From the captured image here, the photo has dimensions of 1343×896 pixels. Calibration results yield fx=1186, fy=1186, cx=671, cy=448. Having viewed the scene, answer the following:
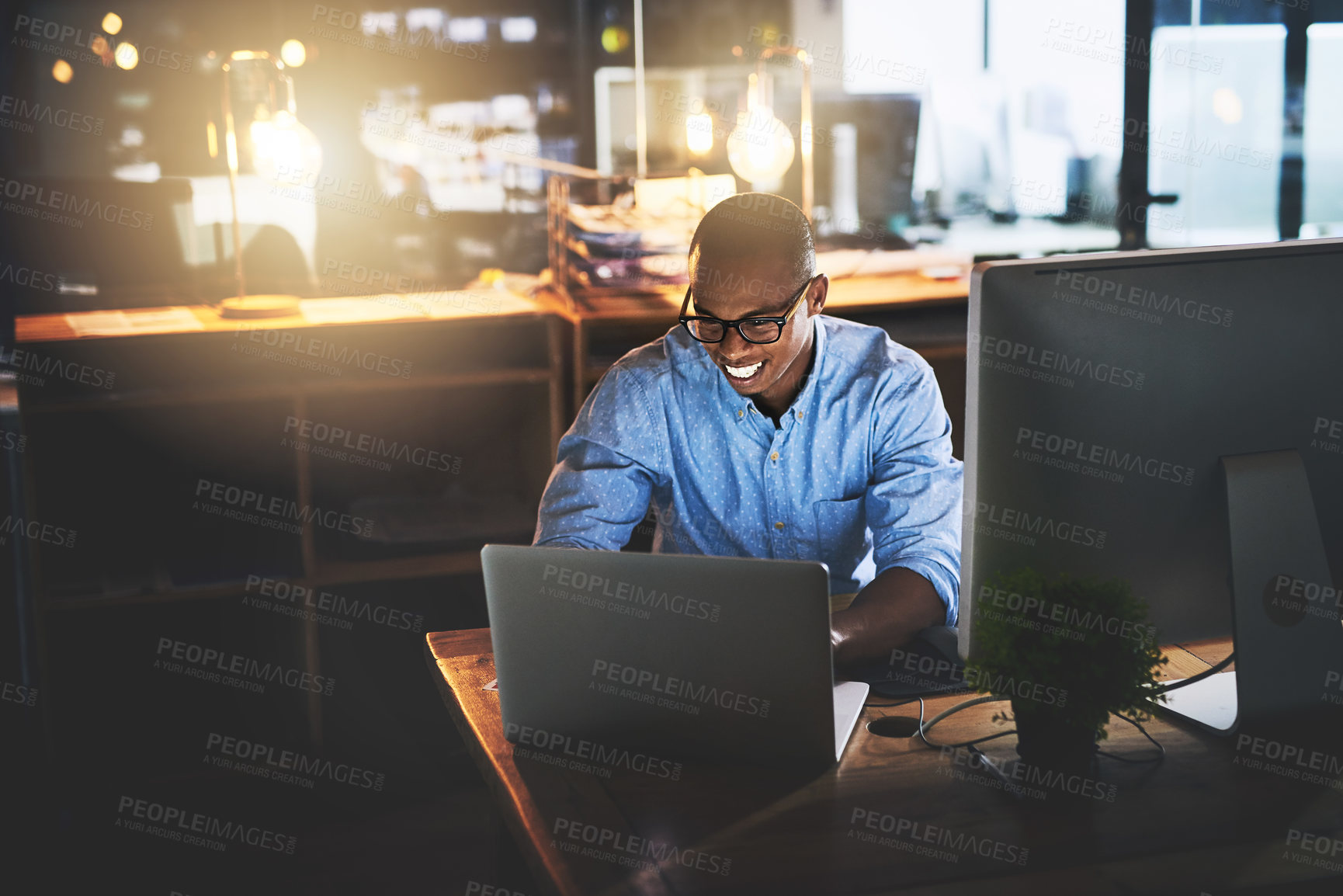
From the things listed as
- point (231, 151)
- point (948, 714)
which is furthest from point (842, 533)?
point (231, 151)

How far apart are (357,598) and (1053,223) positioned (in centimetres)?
A: 370

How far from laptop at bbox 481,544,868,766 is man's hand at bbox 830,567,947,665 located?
217mm

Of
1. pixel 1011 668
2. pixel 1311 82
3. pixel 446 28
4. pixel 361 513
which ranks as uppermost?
pixel 446 28

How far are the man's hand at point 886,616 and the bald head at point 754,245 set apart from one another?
0.45 meters

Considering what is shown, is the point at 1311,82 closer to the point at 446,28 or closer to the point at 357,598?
the point at 357,598

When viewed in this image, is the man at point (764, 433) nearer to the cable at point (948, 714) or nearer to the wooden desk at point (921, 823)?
the cable at point (948, 714)

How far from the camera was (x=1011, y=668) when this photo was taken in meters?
1.10

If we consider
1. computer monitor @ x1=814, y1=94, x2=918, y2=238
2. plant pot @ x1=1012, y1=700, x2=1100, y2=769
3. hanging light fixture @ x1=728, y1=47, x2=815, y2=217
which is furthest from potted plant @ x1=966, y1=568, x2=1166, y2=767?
computer monitor @ x1=814, y1=94, x2=918, y2=238

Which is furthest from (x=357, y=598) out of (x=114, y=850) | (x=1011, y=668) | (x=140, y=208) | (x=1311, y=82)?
(x=1311, y=82)

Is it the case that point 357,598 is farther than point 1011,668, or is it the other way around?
point 357,598

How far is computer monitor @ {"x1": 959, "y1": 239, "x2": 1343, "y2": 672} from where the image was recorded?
113 centimetres

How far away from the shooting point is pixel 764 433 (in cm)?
191

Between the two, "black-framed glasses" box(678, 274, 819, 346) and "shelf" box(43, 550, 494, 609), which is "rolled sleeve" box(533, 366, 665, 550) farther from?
"shelf" box(43, 550, 494, 609)

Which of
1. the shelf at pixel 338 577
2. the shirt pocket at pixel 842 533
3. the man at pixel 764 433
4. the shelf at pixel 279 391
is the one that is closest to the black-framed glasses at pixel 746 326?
the man at pixel 764 433
